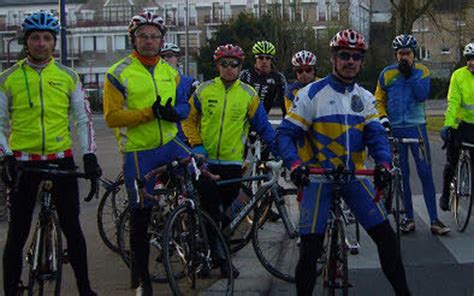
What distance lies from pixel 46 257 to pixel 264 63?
455 centimetres

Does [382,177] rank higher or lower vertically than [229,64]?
lower

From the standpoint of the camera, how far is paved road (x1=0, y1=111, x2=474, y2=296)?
6.18 meters

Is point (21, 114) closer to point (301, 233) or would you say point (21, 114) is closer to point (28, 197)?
point (28, 197)

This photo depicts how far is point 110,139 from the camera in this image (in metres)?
25.2

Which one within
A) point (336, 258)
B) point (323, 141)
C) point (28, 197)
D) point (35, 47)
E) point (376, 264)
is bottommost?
point (376, 264)

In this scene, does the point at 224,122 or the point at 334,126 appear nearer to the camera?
the point at 334,126

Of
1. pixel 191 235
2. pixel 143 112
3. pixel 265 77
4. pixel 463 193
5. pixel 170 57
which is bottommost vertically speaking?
pixel 463 193

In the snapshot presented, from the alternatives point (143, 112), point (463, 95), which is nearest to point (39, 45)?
point (143, 112)

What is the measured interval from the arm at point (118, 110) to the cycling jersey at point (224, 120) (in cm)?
138

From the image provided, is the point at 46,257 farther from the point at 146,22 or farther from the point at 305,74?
the point at 305,74

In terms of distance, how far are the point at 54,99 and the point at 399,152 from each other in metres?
4.21

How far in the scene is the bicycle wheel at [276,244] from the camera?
6527 mm

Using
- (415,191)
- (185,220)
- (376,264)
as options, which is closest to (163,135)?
(185,220)

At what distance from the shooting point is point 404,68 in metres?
7.92
